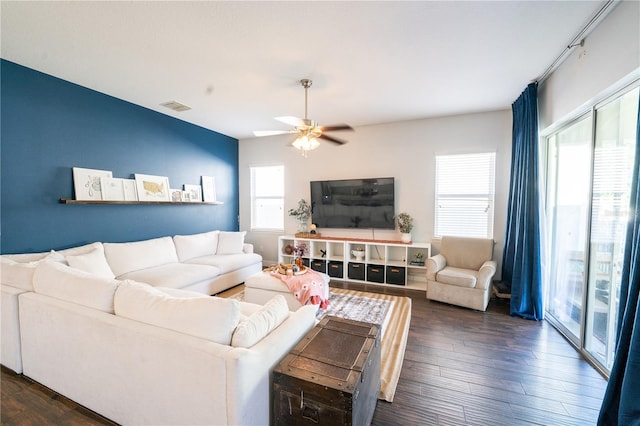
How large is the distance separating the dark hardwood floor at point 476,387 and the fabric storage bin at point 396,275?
1481mm

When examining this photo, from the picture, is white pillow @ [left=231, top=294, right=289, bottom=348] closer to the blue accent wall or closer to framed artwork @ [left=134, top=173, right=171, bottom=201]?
the blue accent wall

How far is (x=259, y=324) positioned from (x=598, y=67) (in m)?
3.26

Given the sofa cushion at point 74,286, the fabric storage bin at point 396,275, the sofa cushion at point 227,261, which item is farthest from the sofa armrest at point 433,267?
the sofa cushion at point 74,286

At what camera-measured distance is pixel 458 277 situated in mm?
3482

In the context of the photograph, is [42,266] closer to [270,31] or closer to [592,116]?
[270,31]

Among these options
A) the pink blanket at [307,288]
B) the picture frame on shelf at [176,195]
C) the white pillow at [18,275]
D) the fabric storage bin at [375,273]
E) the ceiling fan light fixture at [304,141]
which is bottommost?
the fabric storage bin at [375,273]

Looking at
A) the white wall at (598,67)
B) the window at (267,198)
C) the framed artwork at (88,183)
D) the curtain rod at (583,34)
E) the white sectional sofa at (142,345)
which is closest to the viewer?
the white sectional sofa at (142,345)

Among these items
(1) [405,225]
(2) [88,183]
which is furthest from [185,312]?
(1) [405,225]

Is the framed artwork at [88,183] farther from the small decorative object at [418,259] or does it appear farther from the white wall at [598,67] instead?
the white wall at [598,67]

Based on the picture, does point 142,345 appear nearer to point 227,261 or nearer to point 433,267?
point 227,261

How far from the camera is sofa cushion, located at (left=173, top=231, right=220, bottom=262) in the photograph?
4242 millimetres

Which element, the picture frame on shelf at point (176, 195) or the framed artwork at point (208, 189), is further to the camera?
the framed artwork at point (208, 189)

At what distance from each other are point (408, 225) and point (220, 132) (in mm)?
4143

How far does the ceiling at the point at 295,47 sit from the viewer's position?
1988 millimetres
